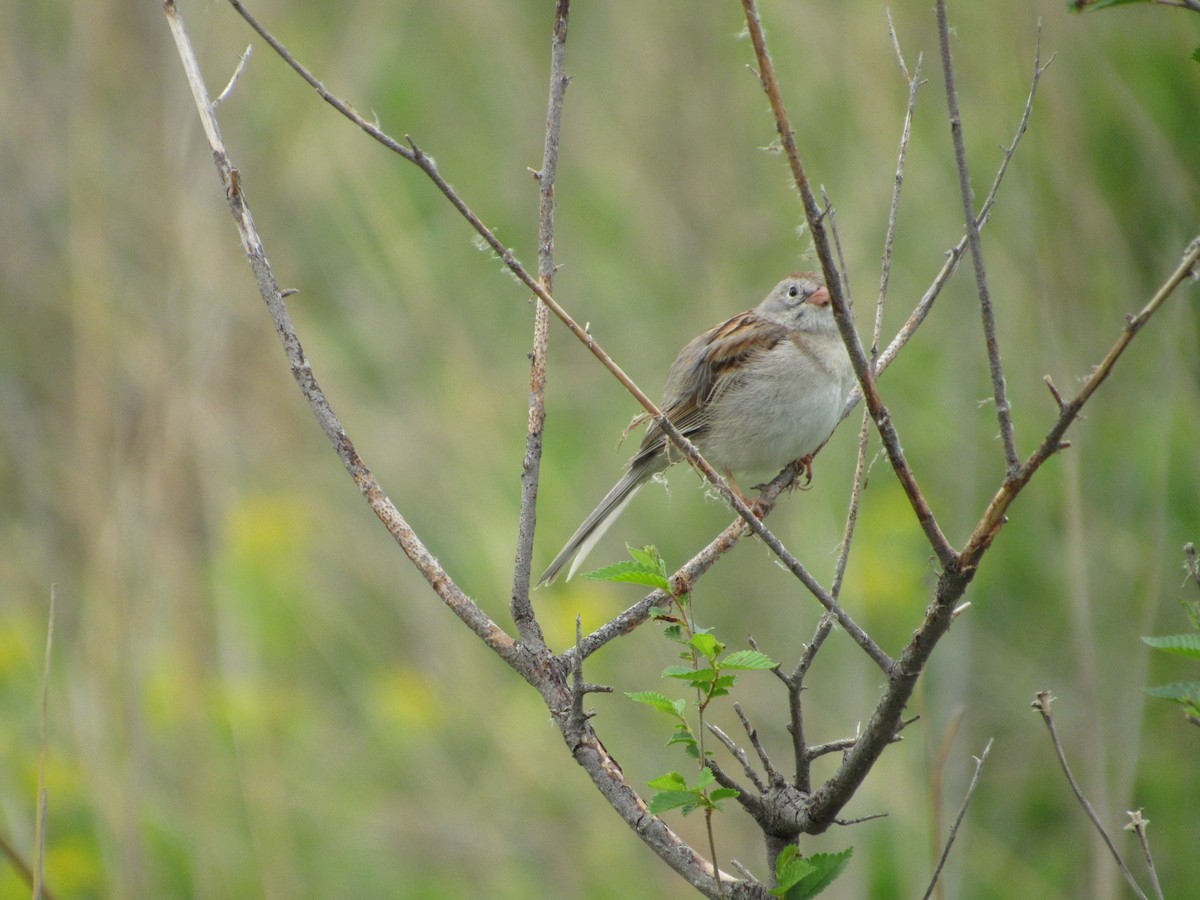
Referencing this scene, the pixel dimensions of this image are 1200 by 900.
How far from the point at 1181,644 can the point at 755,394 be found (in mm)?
2441

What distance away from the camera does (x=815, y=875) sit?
145 cm

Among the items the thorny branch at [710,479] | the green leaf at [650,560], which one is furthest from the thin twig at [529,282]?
the green leaf at [650,560]

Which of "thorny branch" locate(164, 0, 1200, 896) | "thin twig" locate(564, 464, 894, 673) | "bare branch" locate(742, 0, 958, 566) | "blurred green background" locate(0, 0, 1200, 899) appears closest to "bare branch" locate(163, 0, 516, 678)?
"thorny branch" locate(164, 0, 1200, 896)

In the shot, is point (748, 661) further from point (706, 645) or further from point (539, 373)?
point (539, 373)

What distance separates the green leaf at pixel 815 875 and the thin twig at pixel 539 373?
0.45 m

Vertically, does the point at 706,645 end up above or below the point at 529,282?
below

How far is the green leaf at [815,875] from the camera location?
56.0 inches

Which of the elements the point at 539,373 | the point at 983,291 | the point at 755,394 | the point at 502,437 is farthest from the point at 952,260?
the point at 502,437

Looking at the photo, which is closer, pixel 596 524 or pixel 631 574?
pixel 631 574

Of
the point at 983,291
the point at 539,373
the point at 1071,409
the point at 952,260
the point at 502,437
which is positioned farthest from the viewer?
the point at 502,437

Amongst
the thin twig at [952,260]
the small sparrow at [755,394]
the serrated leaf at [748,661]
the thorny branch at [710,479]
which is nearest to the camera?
the thorny branch at [710,479]

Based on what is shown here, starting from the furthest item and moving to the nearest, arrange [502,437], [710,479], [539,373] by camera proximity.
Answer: [502,437]
[539,373]
[710,479]

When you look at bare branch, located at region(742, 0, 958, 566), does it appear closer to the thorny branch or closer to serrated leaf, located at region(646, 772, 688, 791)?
the thorny branch

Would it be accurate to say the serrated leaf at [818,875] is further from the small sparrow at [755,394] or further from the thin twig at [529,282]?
the small sparrow at [755,394]
